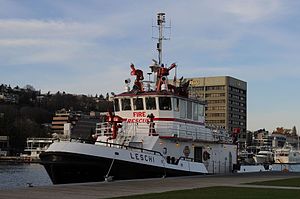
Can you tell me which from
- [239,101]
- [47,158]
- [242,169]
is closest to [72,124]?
[239,101]

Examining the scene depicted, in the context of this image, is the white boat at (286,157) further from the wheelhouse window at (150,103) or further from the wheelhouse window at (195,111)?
the wheelhouse window at (150,103)

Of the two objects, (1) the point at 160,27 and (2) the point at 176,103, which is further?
(1) the point at 160,27

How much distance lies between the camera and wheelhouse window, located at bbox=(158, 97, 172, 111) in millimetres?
29594

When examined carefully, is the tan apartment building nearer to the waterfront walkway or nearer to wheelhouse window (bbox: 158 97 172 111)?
wheelhouse window (bbox: 158 97 172 111)

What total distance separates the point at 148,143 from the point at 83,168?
463cm

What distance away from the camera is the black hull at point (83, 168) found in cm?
2441

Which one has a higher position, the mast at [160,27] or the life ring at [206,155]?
the mast at [160,27]

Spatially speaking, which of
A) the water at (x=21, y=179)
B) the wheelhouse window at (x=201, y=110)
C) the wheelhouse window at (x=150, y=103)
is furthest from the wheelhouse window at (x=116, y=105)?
the water at (x=21, y=179)

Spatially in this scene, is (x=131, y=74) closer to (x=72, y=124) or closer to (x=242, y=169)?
(x=242, y=169)

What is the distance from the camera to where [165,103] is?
29.7m

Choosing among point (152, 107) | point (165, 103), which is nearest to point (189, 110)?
point (165, 103)

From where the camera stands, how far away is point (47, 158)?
82.2 ft

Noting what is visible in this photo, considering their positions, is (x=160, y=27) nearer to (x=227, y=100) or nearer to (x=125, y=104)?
(x=125, y=104)

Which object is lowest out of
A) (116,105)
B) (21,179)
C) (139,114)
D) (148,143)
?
(21,179)
